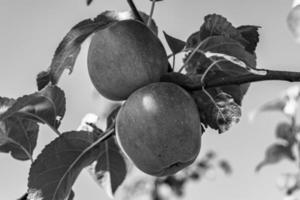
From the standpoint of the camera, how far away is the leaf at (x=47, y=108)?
1.43 meters

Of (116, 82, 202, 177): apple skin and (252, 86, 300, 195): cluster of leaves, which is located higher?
(116, 82, 202, 177): apple skin

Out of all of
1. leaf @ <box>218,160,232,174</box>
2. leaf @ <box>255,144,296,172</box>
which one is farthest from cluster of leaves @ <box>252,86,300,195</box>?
leaf @ <box>218,160,232,174</box>

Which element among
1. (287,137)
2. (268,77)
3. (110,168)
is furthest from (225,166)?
(268,77)

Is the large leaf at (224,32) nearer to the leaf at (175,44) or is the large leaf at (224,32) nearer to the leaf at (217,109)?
the leaf at (175,44)

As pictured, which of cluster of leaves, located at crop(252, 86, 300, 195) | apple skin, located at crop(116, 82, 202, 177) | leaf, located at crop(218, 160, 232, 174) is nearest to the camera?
apple skin, located at crop(116, 82, 202, 177)

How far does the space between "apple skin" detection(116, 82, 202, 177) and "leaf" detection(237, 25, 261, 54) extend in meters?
0.25

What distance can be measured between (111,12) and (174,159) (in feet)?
1.48

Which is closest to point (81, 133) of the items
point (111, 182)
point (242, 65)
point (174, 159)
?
point (111, 182)

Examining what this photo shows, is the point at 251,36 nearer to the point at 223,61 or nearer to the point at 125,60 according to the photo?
the point at 223,61

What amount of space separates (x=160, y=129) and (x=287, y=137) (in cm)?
211

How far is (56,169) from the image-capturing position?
133 cm

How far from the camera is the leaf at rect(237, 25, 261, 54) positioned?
4.43ft

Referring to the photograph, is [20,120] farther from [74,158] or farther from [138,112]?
[138,112]

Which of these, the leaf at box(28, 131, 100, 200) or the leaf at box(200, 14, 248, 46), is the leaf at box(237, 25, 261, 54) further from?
the leaf at box(28, 131, 100, 200)
